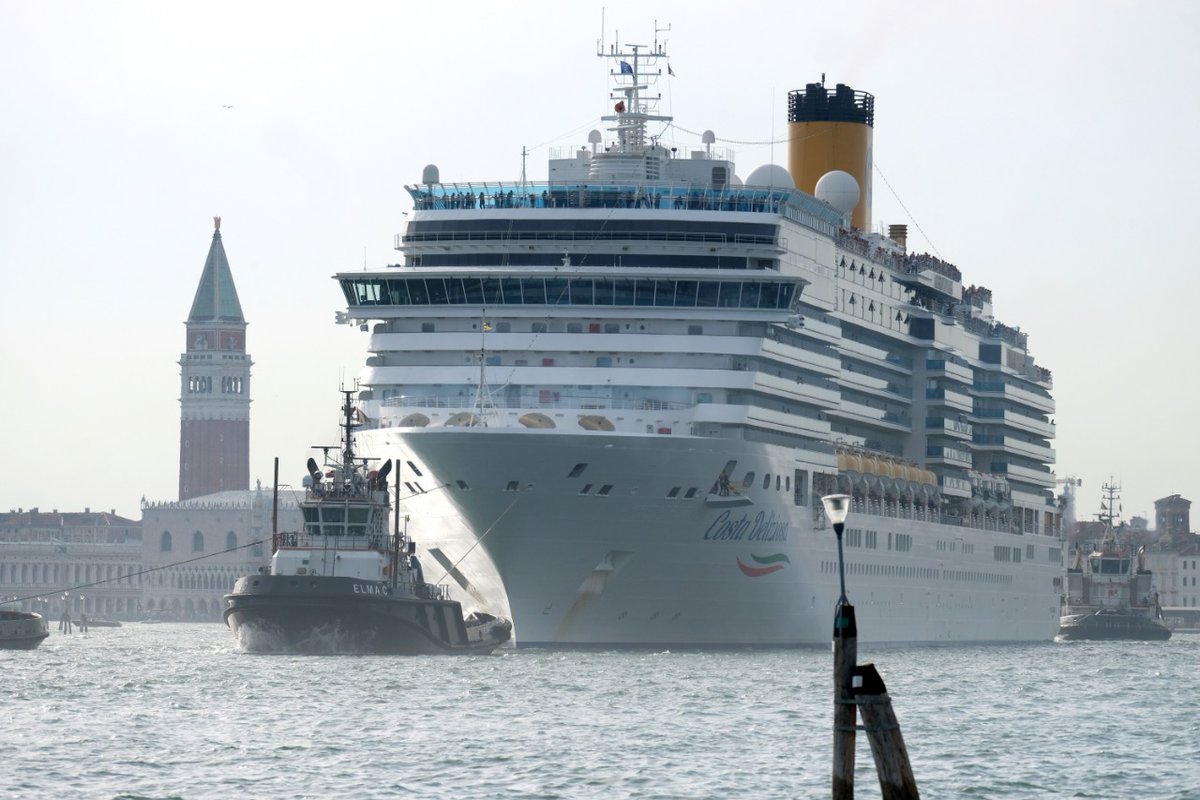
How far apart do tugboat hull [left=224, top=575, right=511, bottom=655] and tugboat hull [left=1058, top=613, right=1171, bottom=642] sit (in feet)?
245

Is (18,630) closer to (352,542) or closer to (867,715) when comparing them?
(352,542)

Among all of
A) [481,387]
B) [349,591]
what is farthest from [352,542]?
[481,387]

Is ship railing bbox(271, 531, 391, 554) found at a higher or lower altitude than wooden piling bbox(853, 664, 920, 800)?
higher

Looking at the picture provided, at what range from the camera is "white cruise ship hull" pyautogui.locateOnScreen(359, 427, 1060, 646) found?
66.9m

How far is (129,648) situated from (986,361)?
35.9m

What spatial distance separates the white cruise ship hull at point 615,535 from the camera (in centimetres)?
6694

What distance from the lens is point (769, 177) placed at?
3238 inches

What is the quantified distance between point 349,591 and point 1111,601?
89607 millimetres

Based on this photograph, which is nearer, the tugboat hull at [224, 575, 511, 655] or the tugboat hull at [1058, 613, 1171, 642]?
the tugboat hull at [224, 575, 511, 655]

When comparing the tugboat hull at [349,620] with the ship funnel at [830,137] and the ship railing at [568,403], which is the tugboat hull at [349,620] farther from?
the ship funnel at [830,137]

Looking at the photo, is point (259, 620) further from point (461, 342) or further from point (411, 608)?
point (461, 342)

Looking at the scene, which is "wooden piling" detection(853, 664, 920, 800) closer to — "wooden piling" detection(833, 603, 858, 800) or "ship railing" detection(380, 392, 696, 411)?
"wooden piling" detection(833, 603, 858, 800)

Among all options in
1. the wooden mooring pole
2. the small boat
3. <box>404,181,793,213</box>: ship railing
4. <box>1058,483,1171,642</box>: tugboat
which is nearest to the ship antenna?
<box>404,181,793,213</box>: ship railing

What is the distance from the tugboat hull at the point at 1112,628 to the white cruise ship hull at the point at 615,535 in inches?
2621
